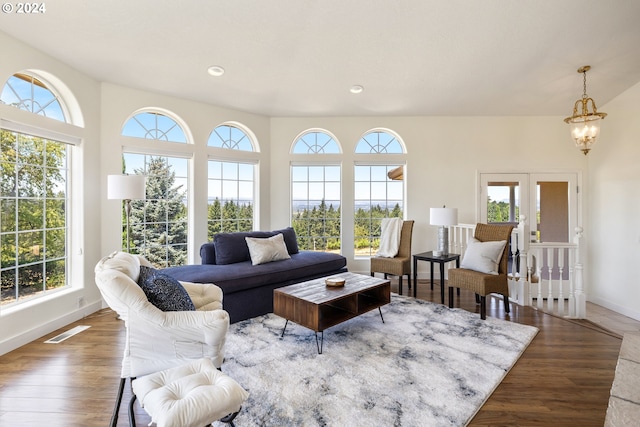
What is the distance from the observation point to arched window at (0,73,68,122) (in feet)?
9.09

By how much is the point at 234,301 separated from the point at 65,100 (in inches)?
118

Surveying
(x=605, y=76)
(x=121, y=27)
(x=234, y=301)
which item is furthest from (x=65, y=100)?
(x=605, y=76)

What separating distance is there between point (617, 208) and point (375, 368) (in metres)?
4.74

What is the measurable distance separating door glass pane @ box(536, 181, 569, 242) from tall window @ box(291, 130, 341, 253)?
343cm

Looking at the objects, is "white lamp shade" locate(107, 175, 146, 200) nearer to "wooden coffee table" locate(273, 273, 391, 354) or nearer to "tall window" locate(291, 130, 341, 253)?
"wooden coffee table" locate(273, 273, 391, 354)

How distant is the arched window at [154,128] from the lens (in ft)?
12.9

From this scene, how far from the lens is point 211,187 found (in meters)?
4.62

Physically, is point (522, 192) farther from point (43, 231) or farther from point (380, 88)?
point (43, 231)

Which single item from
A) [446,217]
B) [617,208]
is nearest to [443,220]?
[446,217]

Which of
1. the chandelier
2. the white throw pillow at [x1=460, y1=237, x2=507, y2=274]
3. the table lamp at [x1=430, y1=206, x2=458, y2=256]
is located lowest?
the white throw pillow at [x1=460, y1=237, x2=507, y2=274]

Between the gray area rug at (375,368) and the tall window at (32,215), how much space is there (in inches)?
83.7

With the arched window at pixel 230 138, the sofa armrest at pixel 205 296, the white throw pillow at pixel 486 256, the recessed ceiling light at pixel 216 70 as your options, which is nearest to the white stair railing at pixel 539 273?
the white throw pillow at pixel 486 256

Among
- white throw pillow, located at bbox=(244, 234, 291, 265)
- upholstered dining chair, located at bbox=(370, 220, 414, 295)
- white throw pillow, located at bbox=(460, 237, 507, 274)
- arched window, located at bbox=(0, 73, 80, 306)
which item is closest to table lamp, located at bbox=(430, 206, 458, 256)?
upholstered dining chair, located at bbox=(370, 220, 414, 295)

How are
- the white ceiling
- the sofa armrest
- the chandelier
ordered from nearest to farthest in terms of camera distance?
the sofa armrest
the white ceiling
the chandelier
